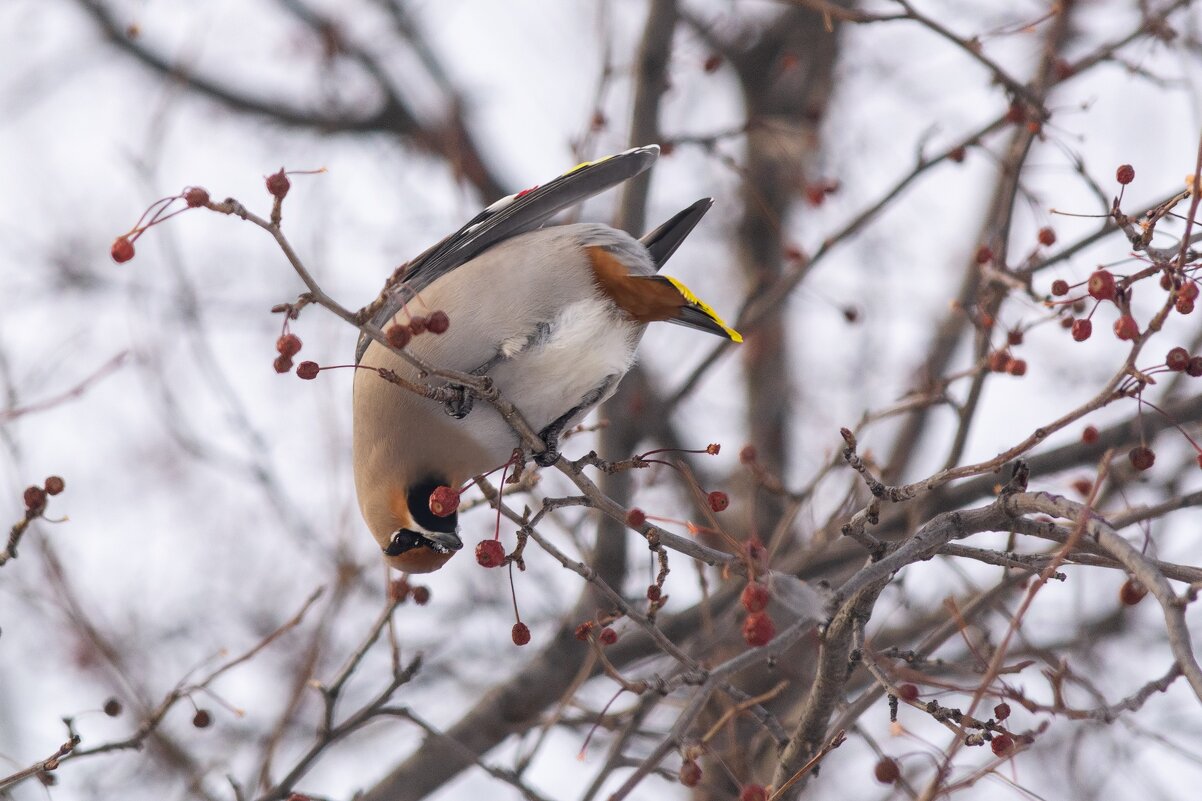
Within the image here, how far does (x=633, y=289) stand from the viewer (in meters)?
3.93

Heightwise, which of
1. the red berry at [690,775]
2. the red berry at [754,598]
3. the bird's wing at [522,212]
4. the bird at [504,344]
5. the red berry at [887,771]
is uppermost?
the bird's wing at [522,212]

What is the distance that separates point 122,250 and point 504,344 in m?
1.38

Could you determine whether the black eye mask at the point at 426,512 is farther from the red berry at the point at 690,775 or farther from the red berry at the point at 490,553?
the red berry at the point at 690,775

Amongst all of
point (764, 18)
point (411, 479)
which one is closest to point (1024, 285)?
point (411, 479)

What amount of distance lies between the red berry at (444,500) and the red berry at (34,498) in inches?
34.7

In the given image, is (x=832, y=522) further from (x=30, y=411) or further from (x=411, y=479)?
(x=30, y=411)

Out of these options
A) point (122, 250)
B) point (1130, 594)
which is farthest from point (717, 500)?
point (122, 250)

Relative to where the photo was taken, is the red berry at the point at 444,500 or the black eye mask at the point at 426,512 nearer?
the red berry at the point at 444,500

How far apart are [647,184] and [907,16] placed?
1.73 metres

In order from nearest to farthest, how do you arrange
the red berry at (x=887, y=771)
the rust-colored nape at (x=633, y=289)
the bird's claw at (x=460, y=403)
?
the red berry at (x=887, y=771) → the bird's claw at (x=460, y=403) → the rust-colored nape at (x=633, y=289)

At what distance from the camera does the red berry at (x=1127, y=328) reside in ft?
8.18

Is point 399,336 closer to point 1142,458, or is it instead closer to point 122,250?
point 122,250

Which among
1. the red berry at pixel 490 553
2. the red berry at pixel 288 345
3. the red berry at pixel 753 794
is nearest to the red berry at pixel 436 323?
the red berry at pixel 288 345

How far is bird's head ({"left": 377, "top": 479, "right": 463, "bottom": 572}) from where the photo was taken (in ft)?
→ 11.8
